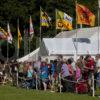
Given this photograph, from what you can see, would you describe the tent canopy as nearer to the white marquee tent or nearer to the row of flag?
the white marquee tent

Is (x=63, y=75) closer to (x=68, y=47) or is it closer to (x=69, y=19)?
(x=68, y=47)

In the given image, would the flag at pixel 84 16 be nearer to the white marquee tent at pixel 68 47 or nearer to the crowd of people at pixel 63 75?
the white marquee tent at pixel 68 47

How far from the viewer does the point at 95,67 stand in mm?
27594

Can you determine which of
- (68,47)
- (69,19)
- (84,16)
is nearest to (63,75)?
(84,16)

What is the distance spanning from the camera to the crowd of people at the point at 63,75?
91.4 feet

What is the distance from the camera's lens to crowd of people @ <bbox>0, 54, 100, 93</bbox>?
2784cm

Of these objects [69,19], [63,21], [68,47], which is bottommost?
[68,47]

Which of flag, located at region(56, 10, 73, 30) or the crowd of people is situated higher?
flag, located at region(56, 10, 73, 30)

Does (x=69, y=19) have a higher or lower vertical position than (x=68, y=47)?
higher

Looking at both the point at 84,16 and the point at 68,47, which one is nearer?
the point at 84,16

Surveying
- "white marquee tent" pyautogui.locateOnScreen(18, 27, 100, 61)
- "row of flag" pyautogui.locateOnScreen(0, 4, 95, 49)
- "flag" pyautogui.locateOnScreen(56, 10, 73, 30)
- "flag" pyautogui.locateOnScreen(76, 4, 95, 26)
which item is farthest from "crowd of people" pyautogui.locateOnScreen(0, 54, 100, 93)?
"flag" pyautogui.locateOnScreen(56, 10, 73, 30)

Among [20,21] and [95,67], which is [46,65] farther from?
[20,21]

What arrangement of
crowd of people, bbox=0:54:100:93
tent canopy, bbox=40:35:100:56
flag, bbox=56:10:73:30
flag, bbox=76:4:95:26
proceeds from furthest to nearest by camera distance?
flag, bbox=56:10:73:30, tent canopy, bbox=40:35:100:56, flag, bbox=76:4:95:26, crowd of people, bbox=0:54:100:93

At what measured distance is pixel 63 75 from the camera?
29141 mm
